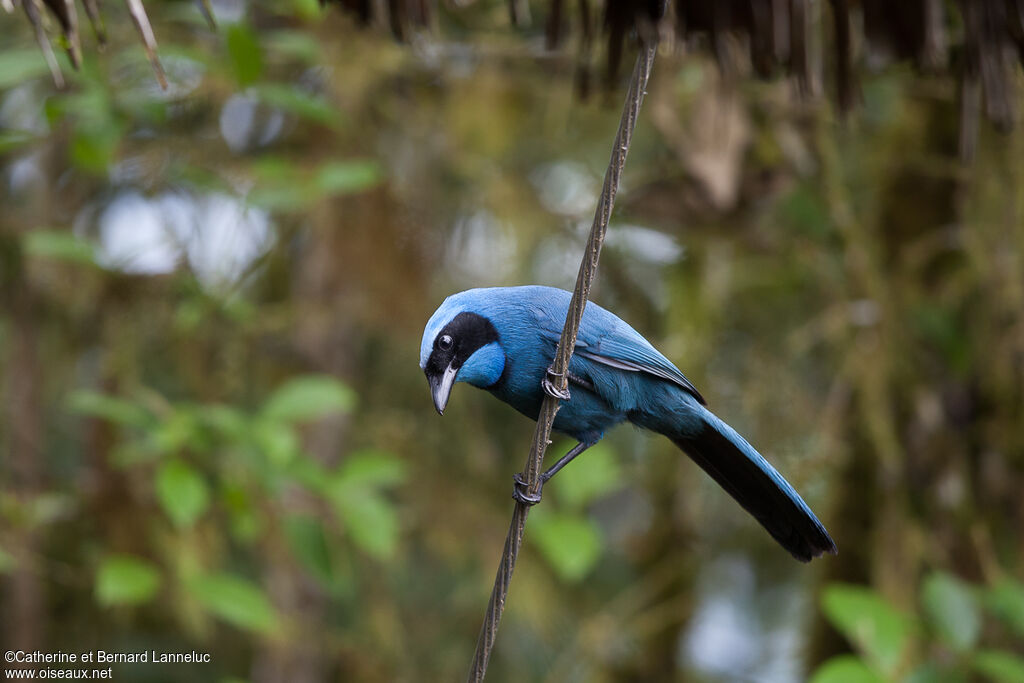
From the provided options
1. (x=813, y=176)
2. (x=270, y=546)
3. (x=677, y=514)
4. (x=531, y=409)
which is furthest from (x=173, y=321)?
(x=813, y=176)

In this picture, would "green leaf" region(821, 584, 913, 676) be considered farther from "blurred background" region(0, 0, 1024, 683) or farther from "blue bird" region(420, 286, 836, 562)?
"blurred background" region(0, 0, 1024, 683)

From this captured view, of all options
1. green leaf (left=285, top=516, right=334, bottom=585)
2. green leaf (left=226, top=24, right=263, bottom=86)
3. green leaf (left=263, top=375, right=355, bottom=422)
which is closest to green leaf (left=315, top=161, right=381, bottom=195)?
green leaf (left=226, top=24, right=263, bottom=86)

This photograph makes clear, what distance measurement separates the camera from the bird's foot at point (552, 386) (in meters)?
2.49

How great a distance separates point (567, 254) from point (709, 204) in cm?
98

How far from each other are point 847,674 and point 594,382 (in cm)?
135

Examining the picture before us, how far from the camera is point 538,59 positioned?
5410mm

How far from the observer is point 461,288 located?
18.1ft

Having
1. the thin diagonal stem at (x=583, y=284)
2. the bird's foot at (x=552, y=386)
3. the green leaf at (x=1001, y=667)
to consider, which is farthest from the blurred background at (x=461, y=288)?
the thin diagonal stem at (x=583, y=284)

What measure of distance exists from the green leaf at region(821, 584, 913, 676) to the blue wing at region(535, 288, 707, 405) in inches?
42.4

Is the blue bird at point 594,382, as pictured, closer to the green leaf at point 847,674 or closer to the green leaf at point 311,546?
the green leaf at point 847,674

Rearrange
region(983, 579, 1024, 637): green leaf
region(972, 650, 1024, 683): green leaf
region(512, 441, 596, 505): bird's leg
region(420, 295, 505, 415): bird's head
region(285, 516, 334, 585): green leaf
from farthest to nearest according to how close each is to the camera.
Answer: region(285, 516, 334, 585): green leaf < region(983, 579, 1024, 637): green leaf < region(972, 650, 1024, 683): green leaf < region(420, 295, 505, 415): bird's head < region(512, 441, 596, 505): bird's leg

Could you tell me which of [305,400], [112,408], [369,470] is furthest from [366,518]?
[112,408]

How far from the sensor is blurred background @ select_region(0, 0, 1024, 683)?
467cm

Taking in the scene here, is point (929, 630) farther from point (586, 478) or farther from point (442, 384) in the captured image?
point (442, 384)
